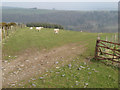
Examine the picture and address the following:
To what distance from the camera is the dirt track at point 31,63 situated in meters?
12.0

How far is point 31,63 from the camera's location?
1469 cm

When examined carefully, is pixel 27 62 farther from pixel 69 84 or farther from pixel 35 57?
pixel 69 84

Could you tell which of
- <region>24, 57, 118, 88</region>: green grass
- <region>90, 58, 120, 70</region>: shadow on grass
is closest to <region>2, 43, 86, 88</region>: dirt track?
<region>24, 57, 118, 88</region>: green grass

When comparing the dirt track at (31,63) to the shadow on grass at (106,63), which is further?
the shadow on grass at (106,63)

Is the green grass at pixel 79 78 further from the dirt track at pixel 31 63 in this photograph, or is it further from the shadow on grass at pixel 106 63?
the dirt track at pixel 31 63

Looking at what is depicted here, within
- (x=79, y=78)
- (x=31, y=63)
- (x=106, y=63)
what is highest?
(x=106, y=63)

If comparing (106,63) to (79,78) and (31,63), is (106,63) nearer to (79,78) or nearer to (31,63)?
(79,78)

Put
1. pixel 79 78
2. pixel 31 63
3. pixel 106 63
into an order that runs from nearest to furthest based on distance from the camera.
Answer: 1. pixel 79 78
2. pixel 106 63
3. pixel 31 63

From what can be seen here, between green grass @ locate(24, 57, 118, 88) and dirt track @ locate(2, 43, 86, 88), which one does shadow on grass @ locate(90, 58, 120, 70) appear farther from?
dirt track @ locate(2, 43, 86, 88)

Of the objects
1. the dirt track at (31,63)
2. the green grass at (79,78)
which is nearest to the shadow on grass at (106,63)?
the green grass at (79,78)

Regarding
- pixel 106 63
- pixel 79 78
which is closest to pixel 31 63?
pixel 79 78

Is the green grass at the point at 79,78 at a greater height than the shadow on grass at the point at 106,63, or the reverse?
the shadow on grass at the point at 106,63

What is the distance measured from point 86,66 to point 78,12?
160ft

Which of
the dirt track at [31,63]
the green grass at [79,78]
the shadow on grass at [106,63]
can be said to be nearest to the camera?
the green grass at [79,78]
